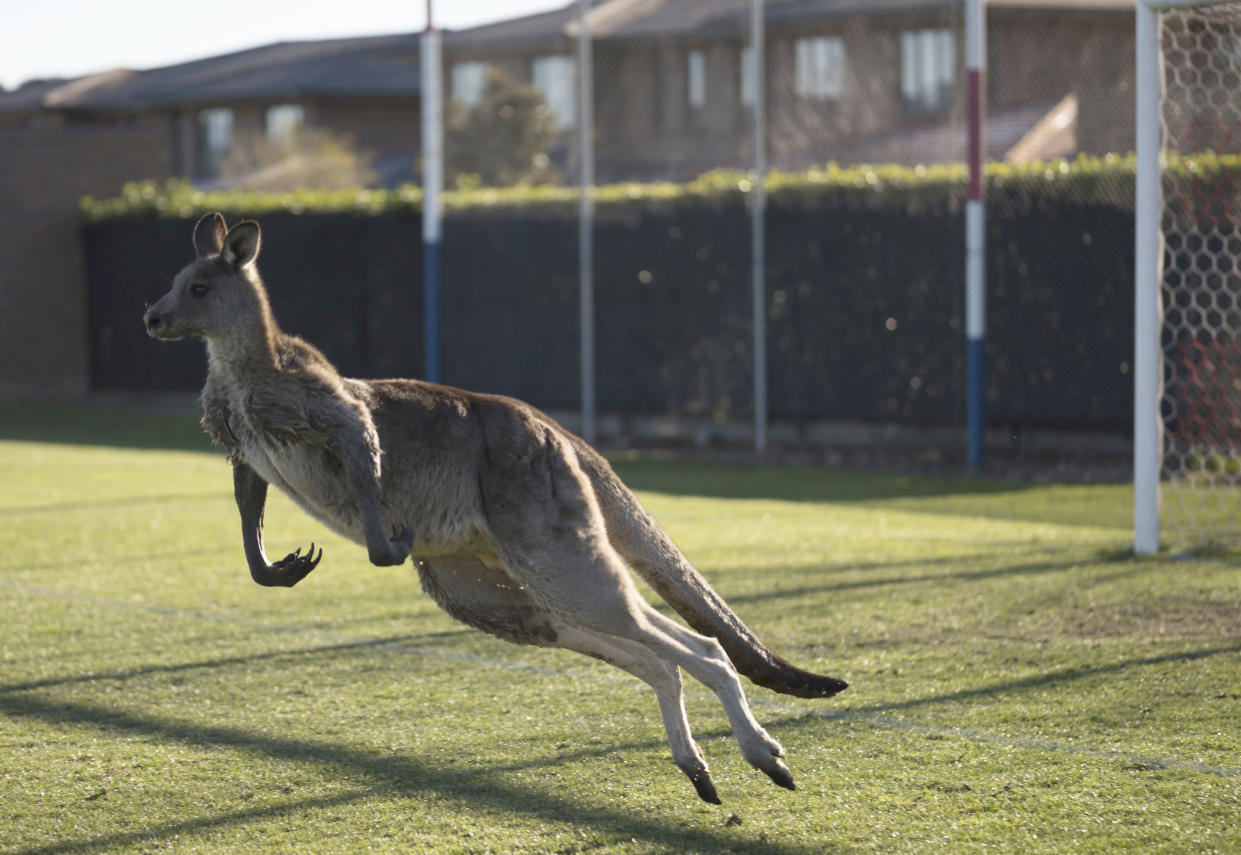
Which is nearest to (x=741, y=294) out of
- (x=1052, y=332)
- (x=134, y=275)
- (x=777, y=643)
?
(x=1052, y=332)

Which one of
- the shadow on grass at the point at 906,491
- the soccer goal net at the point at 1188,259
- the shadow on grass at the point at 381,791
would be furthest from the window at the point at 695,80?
the shadow on grass at the point at 381,791

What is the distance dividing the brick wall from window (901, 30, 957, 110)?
1330 centimetres

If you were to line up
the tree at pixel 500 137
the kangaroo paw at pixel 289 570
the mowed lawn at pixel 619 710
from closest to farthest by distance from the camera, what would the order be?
the mowed lawn at pixel 619 710
the kangaroo paw at pixel 289 570
the tree at pixel 500 137

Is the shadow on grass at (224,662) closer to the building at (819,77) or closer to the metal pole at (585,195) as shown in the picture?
the metal pole at (585,195)

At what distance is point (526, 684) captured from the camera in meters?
6.27

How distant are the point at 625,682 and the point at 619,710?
49 centimetres

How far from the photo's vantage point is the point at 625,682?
6.31 meters

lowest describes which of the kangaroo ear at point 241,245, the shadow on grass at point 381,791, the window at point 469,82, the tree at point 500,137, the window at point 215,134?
the shadow on grass at point 381,791

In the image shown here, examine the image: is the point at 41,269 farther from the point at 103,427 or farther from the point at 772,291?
the point at 772,291

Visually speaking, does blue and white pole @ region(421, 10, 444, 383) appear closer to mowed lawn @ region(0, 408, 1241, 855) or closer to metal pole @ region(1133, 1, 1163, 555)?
mowed lawn @ region(0, 408, 1241, 855)

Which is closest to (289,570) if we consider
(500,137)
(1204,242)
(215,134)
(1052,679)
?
(1052,679)

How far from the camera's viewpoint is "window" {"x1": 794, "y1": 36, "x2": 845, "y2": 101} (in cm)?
1513

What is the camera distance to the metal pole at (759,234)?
14.6 metres

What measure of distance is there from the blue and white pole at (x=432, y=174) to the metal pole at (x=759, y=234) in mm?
3407
